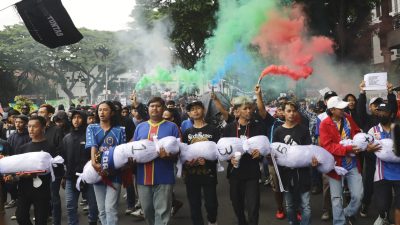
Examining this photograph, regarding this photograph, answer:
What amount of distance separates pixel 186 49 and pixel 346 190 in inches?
736

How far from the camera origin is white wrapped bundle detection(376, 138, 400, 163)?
15.2 ft

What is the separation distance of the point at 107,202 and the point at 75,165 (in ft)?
3.09

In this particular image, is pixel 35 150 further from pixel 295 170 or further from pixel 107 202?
pixel 295 170

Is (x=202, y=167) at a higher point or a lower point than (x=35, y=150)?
lower

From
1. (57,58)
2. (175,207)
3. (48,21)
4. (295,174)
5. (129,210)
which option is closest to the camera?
(295,174)

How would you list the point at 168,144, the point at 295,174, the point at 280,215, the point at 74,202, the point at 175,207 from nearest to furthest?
the point at 168,144
the point at 295,174
the point at 74,202
the point at 280,215
the point at 175,207

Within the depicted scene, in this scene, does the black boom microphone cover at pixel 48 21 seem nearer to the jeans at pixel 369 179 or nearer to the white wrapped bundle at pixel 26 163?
the white wrapped bundle at pixel 26 163

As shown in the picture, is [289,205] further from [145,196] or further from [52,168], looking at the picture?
[52,168]

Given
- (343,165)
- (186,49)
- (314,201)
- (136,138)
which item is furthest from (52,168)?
(186,49)

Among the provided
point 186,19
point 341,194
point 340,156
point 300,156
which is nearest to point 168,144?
point 300,156

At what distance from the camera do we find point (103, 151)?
15.5ft

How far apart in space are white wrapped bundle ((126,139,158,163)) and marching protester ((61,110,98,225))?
0.92 m

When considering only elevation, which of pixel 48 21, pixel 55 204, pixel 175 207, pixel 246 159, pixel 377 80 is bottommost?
pixel 175 207

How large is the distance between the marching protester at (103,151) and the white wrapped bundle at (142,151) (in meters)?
0.37
